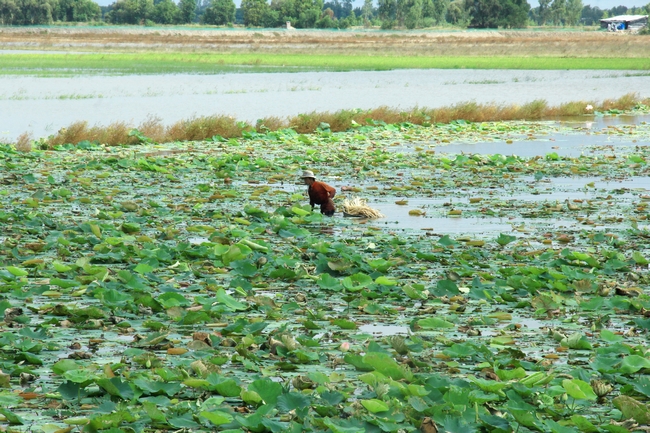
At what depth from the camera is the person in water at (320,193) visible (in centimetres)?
1135

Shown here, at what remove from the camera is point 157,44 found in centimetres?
8000

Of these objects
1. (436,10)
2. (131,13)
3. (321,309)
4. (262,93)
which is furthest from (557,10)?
(321,309)

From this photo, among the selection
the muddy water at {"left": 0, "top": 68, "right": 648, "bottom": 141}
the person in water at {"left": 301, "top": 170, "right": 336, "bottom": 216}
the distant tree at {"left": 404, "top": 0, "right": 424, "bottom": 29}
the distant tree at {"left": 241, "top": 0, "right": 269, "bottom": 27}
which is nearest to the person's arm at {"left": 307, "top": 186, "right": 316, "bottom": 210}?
the person in water at {"left": 301, "top": 170, "right": 336, "bottom": 216}

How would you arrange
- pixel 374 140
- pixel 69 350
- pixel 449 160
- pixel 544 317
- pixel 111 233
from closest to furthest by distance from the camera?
1. pixel 69 350
2. pixel 544 317
3. pixel 111 233
4. pixel 449 160
5. pixel 374 140

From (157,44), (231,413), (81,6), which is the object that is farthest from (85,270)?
(81,6)

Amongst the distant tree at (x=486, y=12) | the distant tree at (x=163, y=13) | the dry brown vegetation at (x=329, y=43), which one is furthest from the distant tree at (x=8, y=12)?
the distant tree at (x=486, y=12)

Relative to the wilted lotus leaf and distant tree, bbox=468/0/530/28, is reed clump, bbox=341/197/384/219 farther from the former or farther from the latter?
distant tree, bbox=468/0/530/28

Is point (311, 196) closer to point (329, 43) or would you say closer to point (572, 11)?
point (329, 43)

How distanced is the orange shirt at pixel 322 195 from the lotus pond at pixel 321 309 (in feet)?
1.64

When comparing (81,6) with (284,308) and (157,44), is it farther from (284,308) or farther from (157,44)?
(284,308)

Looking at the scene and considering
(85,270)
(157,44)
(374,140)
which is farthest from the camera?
(157,44)

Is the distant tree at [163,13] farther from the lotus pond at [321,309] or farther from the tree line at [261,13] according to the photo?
the lotus pond at [321,309]

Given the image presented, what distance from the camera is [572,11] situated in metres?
173

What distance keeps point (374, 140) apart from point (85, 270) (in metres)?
15.1
